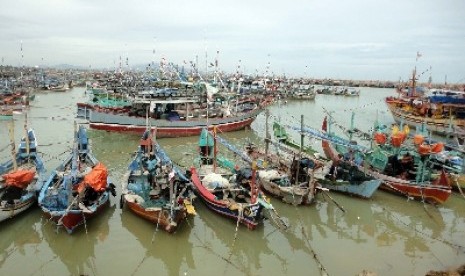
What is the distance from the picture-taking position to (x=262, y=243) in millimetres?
12625

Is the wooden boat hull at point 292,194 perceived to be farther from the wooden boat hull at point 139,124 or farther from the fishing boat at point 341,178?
the wooden boat hull at point 139,124

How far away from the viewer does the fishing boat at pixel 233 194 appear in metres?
12.8

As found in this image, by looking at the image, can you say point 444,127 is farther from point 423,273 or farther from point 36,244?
point 36,244

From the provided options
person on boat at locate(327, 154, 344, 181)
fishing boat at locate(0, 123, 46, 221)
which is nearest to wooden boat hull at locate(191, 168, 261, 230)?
person on boat at locate(327, 154, 344, 181)

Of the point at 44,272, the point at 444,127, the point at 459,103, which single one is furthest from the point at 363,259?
the point at 459,103

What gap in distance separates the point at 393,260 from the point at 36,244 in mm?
11258

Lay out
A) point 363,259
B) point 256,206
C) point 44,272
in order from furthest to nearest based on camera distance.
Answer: point 256,206
point 363,259
point 44,272

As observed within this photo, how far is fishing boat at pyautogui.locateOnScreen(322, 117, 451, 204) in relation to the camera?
1565 cm

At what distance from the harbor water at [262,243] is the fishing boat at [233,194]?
49 cm

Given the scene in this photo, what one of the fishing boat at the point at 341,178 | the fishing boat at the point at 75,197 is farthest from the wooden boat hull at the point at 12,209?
the fishing boat at the point at 341,178

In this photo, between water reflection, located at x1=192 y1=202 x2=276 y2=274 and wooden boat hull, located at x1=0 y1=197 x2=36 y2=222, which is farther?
wooden boat hull, located at x1=0 y1=197 x2=36 y2=222

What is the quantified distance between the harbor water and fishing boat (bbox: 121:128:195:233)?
0.56 m

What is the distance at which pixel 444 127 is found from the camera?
32438 millimetres

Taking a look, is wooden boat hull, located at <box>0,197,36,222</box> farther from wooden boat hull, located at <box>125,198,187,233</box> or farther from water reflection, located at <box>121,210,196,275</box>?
wooden boat hull, located at <box>125,198,187,233</box>
